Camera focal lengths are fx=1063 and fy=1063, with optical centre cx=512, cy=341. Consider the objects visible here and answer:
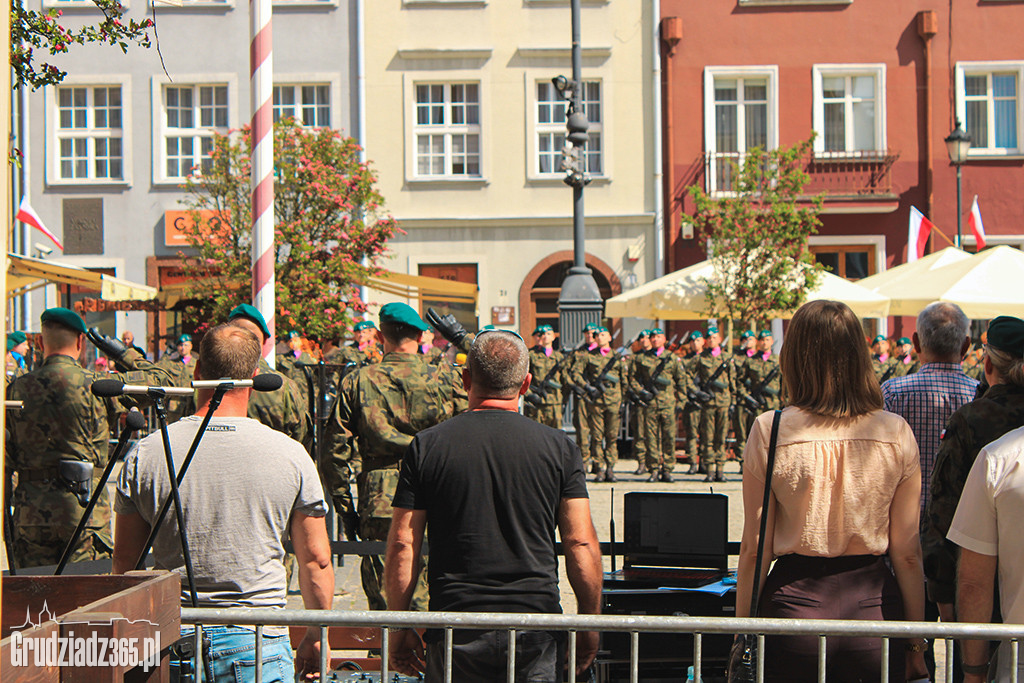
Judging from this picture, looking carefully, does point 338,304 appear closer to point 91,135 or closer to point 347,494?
point 91,135

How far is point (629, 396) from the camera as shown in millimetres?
14734

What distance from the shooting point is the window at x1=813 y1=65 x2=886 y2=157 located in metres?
21.4

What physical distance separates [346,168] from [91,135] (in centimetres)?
662

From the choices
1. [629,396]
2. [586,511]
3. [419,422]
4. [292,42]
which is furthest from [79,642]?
[292,42]

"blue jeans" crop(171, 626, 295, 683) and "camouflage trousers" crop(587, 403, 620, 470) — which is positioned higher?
"blue jeans" crop(171, 626, 295, 683)

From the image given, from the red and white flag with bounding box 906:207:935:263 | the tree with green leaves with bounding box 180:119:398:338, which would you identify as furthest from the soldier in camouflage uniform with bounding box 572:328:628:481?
the red and white flag with bounding box 906:207:935:263

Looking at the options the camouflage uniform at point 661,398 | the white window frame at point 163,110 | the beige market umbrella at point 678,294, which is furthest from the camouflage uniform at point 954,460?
the white window frame at point 163,110

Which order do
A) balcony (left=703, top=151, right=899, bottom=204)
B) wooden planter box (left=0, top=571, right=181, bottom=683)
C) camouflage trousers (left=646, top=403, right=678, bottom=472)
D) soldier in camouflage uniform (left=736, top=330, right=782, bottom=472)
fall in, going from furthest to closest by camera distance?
balcony (left=703, top=151, right=899, bottom=204) → soldier in camouflage uniform (left=736, top=330, right=782, bottom=472) → camouflage trousers (left=646, top=403, right=678, bottom=472) → wooden planter box (left=0, top=571, right=181, bottom=683)

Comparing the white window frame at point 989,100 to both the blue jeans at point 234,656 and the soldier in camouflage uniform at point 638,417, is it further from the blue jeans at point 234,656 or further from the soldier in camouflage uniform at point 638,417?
the blue jeans at point 234,656

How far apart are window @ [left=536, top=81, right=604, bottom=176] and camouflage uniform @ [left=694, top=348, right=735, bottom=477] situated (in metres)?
7.44

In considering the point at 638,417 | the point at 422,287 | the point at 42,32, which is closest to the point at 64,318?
the point at 42,32

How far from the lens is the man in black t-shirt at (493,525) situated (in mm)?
3072

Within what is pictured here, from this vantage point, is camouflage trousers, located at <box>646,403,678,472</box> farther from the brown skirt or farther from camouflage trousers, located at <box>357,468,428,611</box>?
the brown skirt

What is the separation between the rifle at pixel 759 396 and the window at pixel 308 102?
10804mm
